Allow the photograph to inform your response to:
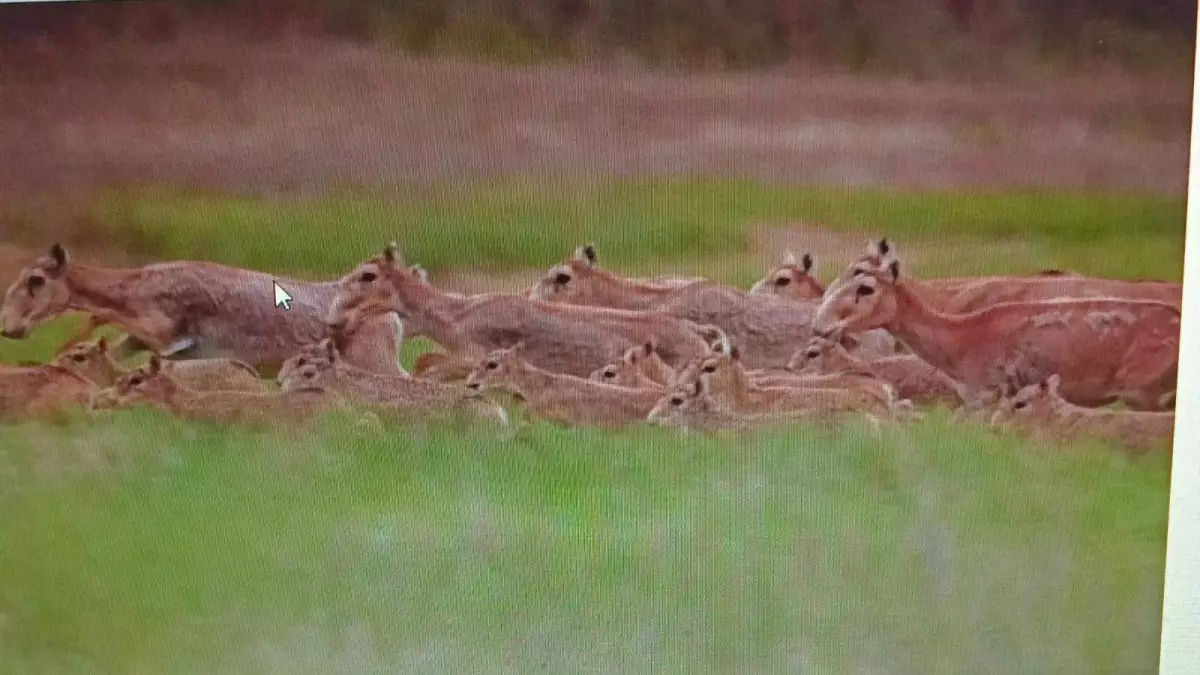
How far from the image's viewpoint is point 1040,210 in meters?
0.84

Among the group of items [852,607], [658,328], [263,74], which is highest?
[263,74]

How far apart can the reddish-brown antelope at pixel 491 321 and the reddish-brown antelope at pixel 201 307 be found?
0.02 m

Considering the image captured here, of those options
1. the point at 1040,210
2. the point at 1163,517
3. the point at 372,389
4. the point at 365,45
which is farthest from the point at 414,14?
the point at 1163,517

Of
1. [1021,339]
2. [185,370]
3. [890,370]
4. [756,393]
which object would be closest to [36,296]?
[185,370]

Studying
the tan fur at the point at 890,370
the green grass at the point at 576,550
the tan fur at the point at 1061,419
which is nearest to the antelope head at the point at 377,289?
the green grass at the point at 576,550

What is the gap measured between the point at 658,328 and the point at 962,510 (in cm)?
31

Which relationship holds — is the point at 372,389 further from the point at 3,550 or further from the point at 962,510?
the point at 962,510

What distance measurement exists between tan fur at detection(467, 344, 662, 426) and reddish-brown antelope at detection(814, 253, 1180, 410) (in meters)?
0.17

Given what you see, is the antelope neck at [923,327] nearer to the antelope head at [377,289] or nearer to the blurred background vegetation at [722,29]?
the blurred background vegetation at [722,29]

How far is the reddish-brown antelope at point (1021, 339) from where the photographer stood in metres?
0.84

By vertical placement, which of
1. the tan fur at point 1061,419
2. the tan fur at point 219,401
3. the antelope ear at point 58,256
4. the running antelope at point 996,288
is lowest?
the tan fur at point 1061,419

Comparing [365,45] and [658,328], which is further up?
[365,45]

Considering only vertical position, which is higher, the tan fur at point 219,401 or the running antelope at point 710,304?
the running antelope at point 710,304

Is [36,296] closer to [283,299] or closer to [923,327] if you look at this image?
[283,299]
